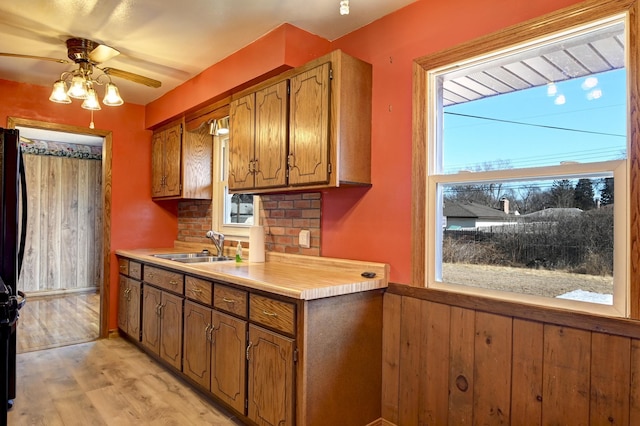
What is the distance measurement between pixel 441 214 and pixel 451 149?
1.14 ft

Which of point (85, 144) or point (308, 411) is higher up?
point (85, 144)

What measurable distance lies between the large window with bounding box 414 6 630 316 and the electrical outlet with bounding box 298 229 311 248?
35.6 inches

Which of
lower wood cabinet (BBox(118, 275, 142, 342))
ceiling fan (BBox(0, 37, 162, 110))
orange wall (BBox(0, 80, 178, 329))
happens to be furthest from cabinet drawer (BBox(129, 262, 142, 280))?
ceiling fan (BBox(0, 37, 162, 110))

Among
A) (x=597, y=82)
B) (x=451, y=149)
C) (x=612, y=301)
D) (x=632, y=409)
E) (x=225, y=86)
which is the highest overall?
(x=225, y=86)

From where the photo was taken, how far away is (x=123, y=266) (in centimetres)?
388

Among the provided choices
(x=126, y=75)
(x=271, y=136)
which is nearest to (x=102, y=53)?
(x=126, y=75)

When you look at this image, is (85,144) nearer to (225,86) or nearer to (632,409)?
(225,86)

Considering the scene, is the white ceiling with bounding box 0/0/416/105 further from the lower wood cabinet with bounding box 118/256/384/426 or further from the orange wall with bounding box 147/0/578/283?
the lower wood cabinet with bounding box 118/256/384/426

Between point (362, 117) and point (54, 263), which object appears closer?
point (362, 117)

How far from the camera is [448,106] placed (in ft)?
6.97

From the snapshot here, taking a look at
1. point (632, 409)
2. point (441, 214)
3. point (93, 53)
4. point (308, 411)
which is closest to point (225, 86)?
point (93, 53)

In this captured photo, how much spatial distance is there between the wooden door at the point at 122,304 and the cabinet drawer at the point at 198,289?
137 cm

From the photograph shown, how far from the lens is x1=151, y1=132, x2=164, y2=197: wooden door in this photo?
4066 mm

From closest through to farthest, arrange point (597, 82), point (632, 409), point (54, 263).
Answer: point (632, 409) < point (597, 82) < point (54, 263)
